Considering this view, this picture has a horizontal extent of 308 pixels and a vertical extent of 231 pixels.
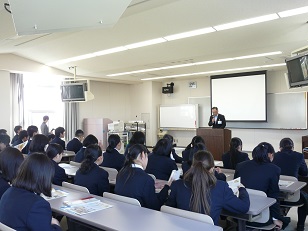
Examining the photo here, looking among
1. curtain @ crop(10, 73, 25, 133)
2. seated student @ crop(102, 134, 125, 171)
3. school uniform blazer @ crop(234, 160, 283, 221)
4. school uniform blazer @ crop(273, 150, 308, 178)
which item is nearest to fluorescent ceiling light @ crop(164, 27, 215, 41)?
seated student @ crop(102, 134, 125, 171)

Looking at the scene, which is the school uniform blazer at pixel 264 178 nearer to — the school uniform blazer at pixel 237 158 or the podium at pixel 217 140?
the school uniform blazer at pixel 237 158

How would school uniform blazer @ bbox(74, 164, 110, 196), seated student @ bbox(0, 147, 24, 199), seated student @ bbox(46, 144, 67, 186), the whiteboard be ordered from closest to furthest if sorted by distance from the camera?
seated student @ bbox(0, 147, 24, 199) → school uniform blazer @ bbox(74, 164, 110, 196) → seated student @ bbox(46, 144, 67, 186) → the whiteboard

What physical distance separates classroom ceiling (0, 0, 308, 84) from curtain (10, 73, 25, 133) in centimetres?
130

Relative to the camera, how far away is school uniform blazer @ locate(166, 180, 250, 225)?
7.24ft

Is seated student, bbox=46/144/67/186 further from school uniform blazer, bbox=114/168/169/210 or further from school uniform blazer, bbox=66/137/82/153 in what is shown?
school uniform blazer, bbox=66/137/82/153

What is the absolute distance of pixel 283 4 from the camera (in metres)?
4.11

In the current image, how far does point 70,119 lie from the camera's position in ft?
36.3

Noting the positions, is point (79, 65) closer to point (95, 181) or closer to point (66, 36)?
point (66, 36)

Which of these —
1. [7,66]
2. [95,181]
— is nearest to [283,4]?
[95,181]

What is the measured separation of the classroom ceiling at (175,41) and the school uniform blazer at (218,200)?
2.83m

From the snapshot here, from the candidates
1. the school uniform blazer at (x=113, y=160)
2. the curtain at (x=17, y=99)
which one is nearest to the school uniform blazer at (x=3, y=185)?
the school uniform blazer at (x=113, y=160)

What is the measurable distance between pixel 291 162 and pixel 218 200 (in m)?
2.28

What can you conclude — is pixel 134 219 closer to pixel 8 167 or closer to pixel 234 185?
pixel 234 185

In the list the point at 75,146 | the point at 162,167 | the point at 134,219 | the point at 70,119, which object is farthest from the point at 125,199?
the point at 70,119
